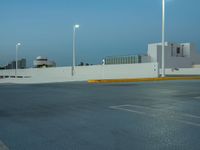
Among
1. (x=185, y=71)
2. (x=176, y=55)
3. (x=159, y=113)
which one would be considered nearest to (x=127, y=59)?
(x=176, y=55)

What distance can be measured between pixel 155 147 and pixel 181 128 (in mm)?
1552

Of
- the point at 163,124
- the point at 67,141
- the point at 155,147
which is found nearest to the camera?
the point at 155,147

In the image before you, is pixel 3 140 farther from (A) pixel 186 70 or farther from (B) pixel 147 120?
(A) pixel 186 70

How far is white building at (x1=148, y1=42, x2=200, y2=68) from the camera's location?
7575 cm

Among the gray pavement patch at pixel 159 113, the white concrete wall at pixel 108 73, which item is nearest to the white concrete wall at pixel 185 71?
the white concrete wall at pixel 108 73

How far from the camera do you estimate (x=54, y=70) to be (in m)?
38.8

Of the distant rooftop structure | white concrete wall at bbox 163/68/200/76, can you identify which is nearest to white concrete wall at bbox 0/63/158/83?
white concrete wall at bbox 163/68/200/76

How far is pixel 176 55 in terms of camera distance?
285 ft

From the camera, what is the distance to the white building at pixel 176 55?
75750 millimetres

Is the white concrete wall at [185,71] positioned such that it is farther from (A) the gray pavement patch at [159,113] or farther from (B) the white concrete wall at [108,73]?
(A) the gray pavement patch at [159,113]

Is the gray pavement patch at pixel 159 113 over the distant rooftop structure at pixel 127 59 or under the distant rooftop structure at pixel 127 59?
under

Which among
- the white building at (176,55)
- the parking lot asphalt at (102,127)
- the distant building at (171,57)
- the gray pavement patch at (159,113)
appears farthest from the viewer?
the distant building at (171,57)

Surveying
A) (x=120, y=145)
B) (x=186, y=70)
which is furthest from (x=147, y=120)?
(x=186, y=70)

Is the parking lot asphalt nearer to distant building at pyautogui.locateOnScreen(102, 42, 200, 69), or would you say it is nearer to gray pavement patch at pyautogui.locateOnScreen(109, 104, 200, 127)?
gray pavement patch at pyautogui.locateOnScreen(109, 104, 200, 127)
